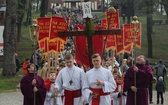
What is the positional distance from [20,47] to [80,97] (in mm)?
35236

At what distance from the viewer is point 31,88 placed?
14852 millimetres

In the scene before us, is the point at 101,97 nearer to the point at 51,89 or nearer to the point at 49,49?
the point at 51,89

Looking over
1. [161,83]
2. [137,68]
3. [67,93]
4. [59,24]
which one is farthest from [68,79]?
[161,83]

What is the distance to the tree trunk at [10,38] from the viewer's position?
102 ft

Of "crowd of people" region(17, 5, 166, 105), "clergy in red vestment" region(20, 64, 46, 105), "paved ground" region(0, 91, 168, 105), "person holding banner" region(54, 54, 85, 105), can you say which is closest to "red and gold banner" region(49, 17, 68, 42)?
"crowd of people" region(17, 5, 166, 105)

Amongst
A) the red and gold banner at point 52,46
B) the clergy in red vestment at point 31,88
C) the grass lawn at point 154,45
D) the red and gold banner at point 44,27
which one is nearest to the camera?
the clergy in red vestment at point 31,88

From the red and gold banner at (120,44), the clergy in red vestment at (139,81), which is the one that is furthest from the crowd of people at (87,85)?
the red and gold banner at (120,44)

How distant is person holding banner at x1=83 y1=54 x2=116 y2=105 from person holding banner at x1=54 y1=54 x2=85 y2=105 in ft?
0.93

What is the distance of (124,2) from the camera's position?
179 ft

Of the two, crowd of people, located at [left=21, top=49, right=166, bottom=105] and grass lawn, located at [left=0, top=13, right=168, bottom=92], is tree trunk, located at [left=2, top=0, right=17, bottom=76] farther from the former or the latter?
crowd of people, located at [left=21, top=49, right=166, bottom=105]

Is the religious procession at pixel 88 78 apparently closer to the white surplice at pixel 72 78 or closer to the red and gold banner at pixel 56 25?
the white surplice at pixel 72 78

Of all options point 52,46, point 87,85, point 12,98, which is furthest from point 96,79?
point 12,98

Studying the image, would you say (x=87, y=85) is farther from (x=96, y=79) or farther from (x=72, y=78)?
(x=72, y=78)

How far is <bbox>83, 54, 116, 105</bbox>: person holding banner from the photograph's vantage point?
45.3 ft
